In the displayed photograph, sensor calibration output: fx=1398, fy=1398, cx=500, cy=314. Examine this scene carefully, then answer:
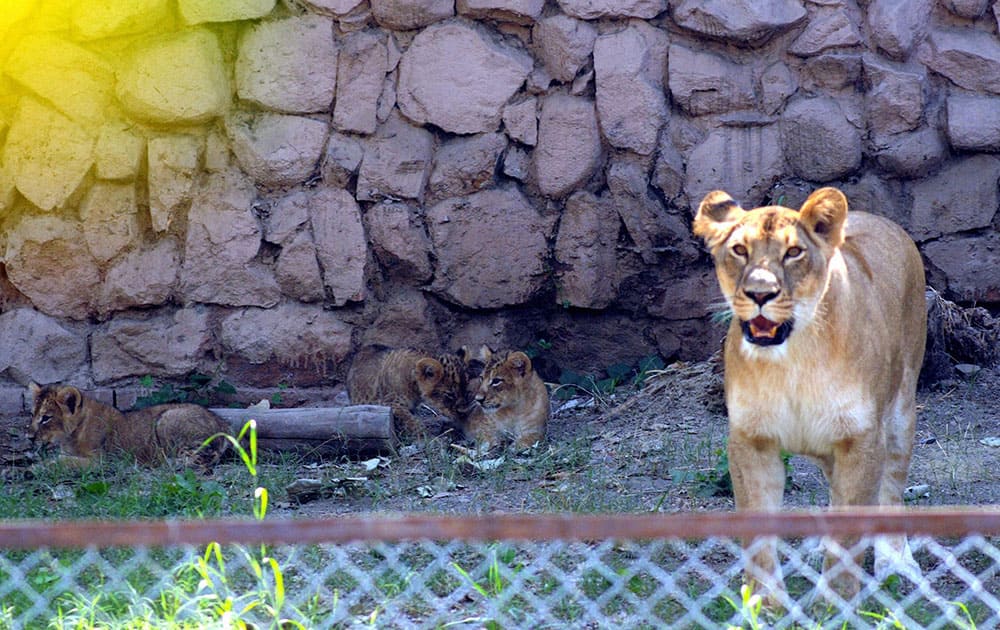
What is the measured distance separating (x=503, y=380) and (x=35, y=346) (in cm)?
253

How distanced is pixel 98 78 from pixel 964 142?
14.7 ft

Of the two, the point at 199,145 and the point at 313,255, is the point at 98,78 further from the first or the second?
the point at 313,255

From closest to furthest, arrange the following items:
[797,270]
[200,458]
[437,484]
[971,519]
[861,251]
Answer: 1. [971,519]
2. [797,270]
3. [861,251]
4. [437,484]
5. [200,458]

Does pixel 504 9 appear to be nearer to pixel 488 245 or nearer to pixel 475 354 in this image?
pixel 488 245

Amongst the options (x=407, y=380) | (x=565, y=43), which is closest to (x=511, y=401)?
(x=407, y=380)

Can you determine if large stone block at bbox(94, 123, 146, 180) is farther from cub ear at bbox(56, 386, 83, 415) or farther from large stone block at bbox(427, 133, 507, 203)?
large stone block at bbox(427, 133, 507, 203)

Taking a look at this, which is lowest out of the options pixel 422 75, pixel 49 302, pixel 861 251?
pixel 49 302

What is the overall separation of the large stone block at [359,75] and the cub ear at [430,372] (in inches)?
51.6

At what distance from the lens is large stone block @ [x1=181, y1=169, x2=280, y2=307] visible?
24.2ft

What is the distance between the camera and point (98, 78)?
7305mm

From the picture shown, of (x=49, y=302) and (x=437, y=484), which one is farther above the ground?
(x=49, y=302)

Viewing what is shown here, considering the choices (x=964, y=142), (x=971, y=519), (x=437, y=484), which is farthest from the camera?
(x=964, y=142)

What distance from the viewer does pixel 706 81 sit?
7266mm

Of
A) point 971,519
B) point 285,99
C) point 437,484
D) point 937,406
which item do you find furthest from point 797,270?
point 285,99
